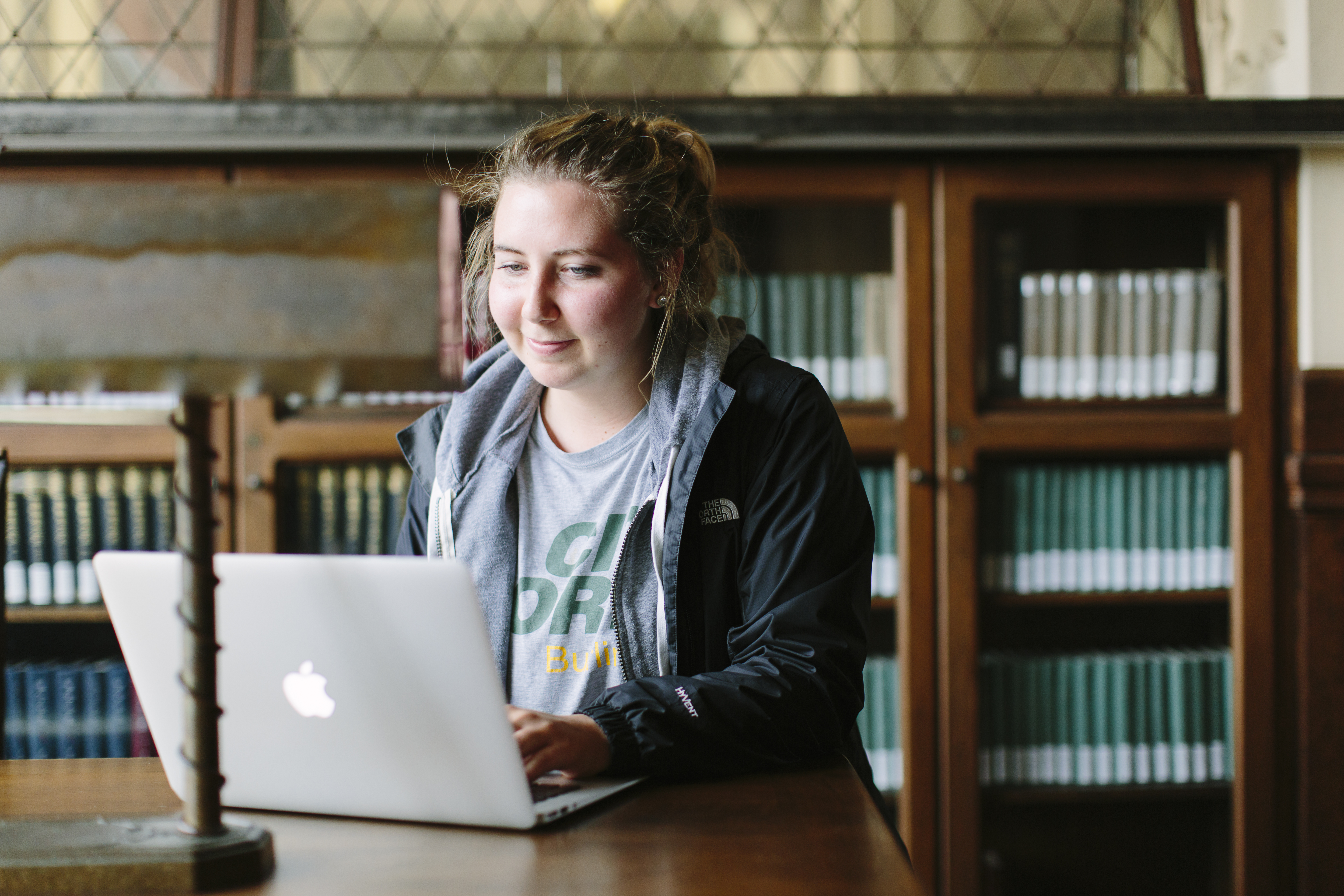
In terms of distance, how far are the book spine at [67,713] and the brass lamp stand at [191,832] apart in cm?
153

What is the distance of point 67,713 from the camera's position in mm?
2037

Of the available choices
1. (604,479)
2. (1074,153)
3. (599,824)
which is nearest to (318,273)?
(599,824)

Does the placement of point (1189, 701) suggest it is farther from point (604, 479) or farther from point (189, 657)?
point (189, 657)

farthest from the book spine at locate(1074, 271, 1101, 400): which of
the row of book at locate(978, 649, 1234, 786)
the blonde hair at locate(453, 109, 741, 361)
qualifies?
the blonde hair at locate(453, 109, 741, 361)

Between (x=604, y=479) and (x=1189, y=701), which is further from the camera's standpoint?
(x=1189, y=701)

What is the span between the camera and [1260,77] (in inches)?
83.5

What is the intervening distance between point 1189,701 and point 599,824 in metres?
1.77

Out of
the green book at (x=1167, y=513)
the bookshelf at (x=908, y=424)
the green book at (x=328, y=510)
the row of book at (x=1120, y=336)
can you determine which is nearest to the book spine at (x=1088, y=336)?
the row of book at (x=1120, y=336)

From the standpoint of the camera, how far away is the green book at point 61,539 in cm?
202

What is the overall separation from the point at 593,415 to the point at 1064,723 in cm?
138

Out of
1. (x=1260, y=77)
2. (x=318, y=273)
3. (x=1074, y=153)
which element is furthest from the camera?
(x=1260, y=77)

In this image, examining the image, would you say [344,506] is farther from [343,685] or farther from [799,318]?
[343,685]

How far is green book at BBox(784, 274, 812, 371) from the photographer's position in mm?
2127

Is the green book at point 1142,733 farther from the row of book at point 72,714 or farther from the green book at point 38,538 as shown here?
the green book at point 38,538
